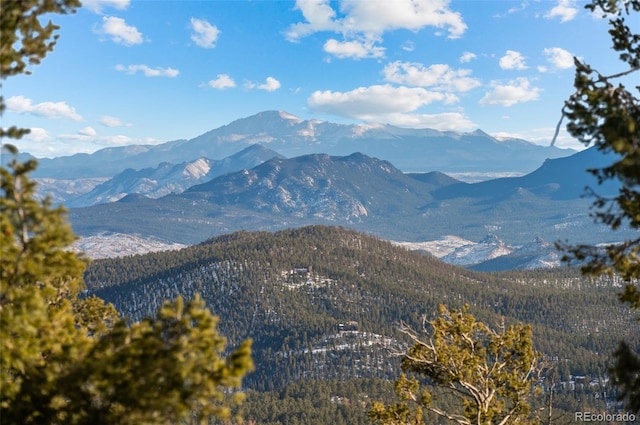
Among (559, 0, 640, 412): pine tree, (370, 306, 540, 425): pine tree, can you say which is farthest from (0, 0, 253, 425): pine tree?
(370, 306, 540, 425): pine tree

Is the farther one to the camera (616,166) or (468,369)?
(468,369)

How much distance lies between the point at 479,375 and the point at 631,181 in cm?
→ 1524

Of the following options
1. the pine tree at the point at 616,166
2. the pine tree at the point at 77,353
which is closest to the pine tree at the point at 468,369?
the pine tree at the point at 616,166

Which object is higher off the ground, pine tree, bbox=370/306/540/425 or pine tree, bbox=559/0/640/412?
pine tree, bbox=559/0/640/412

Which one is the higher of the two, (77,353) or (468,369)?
(77,353)

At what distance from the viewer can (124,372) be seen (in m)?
10.7

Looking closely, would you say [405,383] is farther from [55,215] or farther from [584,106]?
[55,215]

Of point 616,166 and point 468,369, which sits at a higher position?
point 616,166

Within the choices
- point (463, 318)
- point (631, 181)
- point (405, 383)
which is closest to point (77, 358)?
point (631, 181)

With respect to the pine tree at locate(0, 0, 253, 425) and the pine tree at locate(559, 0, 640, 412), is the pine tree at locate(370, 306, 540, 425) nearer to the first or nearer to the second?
the pine tree at locate(559, 0, 640, 412)

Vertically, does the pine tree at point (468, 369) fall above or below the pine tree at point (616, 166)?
below

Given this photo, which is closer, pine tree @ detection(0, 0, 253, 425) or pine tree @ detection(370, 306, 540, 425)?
pine tree @ detection(0, 0, 253, 425)

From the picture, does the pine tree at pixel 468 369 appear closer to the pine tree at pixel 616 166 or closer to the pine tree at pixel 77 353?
the pine tree at pixel 616 166

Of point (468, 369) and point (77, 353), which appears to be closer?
point (77, 353)
